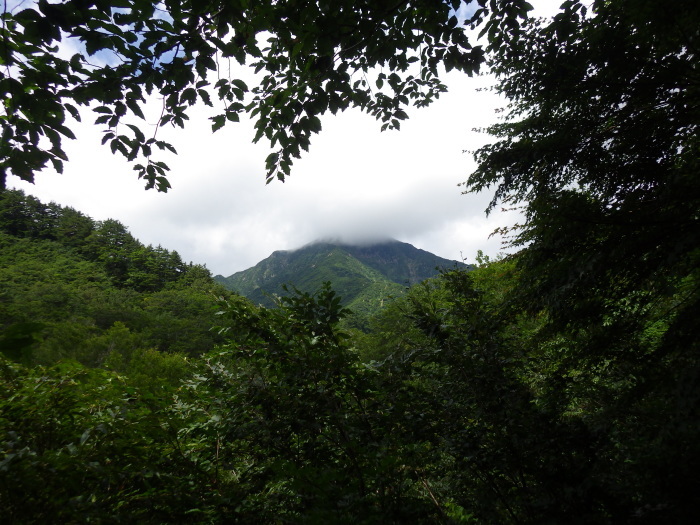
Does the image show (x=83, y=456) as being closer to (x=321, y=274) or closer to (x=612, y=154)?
(x=612, y=154)

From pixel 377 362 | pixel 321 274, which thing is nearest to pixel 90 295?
pixel 377 362

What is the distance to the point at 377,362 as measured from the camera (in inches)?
104

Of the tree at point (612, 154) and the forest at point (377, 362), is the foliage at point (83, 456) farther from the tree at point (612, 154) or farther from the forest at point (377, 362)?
the tree at point (612, 154)

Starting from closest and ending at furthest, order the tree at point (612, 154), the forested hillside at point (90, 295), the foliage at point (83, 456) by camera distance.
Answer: the foliage at point (83, 456) < the tree at point (612, 154) < the forested hillside at point (90, 295)

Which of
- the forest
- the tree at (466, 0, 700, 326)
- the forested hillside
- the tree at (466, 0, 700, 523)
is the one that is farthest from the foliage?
the tree at (466, 0, 700, 326)

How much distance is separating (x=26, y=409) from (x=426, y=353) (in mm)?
2889

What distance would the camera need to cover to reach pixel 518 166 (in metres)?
4.43

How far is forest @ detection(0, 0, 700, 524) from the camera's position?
5.19 feet

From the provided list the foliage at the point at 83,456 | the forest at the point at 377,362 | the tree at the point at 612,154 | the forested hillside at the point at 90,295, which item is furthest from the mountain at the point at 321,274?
the foliage at the point at 83,456

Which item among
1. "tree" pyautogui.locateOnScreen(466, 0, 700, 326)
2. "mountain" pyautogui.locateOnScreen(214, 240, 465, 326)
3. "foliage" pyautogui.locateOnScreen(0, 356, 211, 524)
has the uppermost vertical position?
"mountain" pyautogui.locateOnScreen(214, 240, 465, 326)

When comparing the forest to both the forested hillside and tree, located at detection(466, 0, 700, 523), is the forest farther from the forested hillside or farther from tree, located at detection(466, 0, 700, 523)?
the forested hillside

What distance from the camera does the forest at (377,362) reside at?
5.19 feet

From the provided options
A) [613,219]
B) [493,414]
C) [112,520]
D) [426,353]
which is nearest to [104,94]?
[112,520]

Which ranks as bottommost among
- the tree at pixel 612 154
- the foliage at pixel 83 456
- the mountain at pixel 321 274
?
the foliage at pixel 83 456
